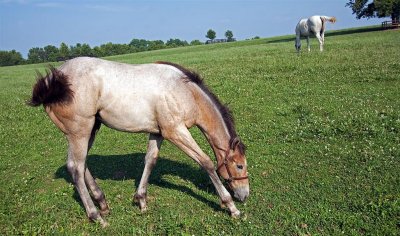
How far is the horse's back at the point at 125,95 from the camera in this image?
6090mm

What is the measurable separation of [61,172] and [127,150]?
6.68 ft

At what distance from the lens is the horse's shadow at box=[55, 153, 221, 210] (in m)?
7.90

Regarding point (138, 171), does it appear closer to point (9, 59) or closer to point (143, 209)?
point (143, 209)

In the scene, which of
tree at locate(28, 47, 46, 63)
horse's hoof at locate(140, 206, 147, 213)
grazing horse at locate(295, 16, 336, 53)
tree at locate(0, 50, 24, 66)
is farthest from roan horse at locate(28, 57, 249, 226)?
tree at locate(0, 50, 24, 66)

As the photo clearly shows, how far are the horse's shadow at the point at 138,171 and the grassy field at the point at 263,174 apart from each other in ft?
0.09

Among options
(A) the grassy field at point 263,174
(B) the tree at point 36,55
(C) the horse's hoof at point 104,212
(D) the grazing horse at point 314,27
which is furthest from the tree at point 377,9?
(B) the tree at point 36,55

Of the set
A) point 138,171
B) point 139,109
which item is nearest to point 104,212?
point 139,109

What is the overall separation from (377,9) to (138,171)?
2439 inches

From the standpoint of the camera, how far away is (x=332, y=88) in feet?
47.6

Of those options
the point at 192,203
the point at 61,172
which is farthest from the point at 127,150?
the point at 192,203

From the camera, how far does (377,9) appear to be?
59219mm

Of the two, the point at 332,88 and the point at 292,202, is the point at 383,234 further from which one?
the point at 332,88

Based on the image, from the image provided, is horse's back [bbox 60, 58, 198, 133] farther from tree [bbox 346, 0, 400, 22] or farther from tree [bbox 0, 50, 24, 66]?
tree [bbox 0, 50, 24, 66]

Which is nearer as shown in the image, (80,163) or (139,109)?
(139,109)
